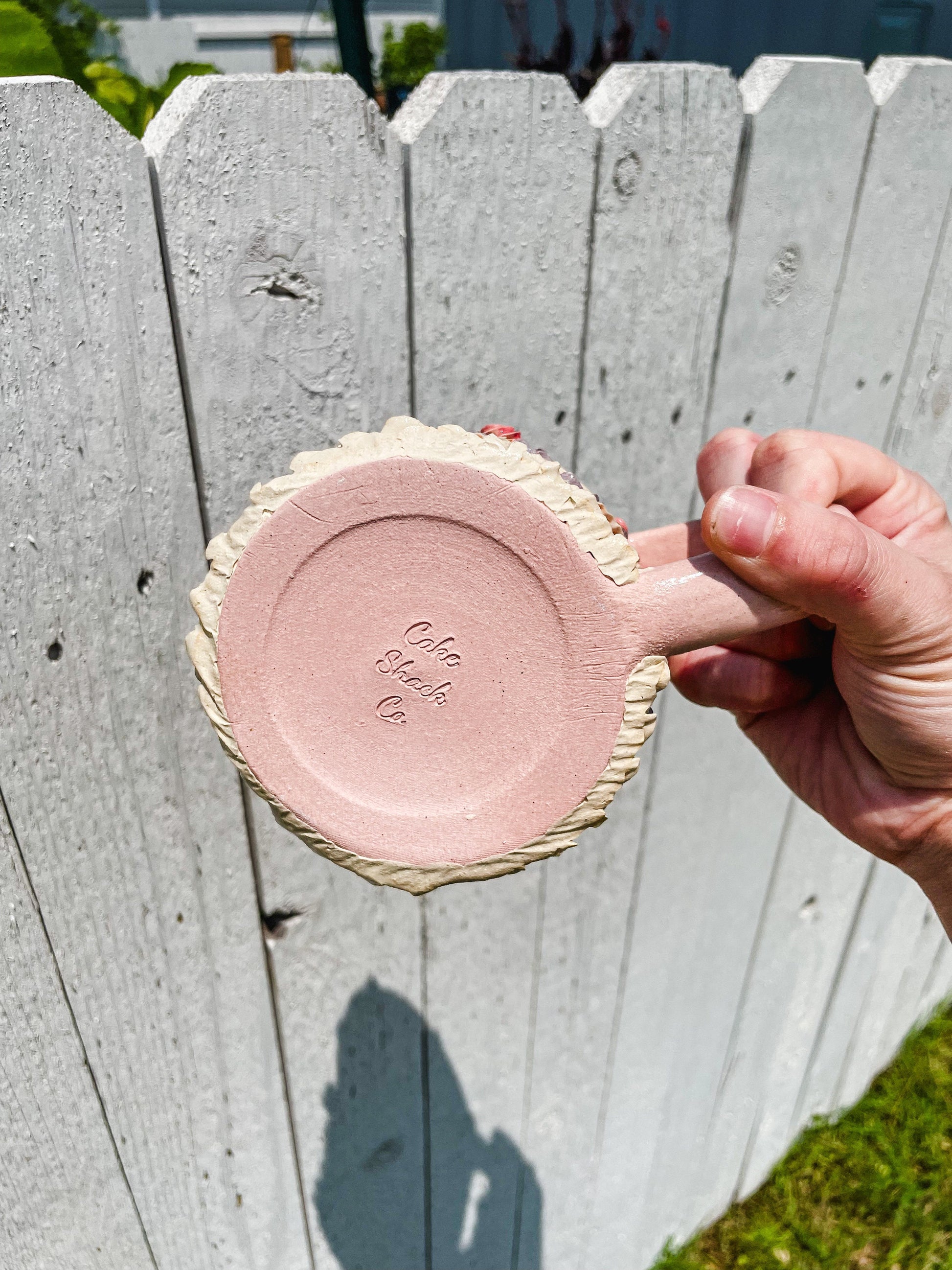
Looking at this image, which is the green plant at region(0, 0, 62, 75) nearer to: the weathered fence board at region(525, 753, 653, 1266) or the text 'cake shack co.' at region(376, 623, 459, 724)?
the text 'cake shack co.' at region(376, 623, 459, 724)

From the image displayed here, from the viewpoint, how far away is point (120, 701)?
86cm

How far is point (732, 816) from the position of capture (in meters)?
1.37

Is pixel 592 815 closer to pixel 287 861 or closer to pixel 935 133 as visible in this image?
pixel 287 861

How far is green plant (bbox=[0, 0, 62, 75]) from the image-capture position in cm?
73

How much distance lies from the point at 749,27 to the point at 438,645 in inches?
145

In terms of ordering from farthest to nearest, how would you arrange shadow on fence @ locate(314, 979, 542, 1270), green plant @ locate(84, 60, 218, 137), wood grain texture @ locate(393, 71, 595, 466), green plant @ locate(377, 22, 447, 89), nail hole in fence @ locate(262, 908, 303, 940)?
1. green plant @ locate(377, 22, 447, 89)
2. shadow on fence @ locate(314, 979, 542, 1270)
3. nail hole in fence @ locate(262, 908, 303, 940)
4. green plant @ locate(84, 60, 218, 137)
5. wood grain texture @ locate(393, 71, 595, 466)

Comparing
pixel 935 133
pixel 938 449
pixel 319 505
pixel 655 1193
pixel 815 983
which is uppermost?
pixel 935 133

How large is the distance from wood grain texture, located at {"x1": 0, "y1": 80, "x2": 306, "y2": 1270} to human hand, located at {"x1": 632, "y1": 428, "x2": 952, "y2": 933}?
1.64 feet

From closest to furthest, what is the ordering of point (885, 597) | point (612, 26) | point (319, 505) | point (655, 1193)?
point (319, 505)
point (885, 597)
point (655, 1193)
point (612, 26)

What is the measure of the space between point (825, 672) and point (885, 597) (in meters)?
0.37

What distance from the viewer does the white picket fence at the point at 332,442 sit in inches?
28.9

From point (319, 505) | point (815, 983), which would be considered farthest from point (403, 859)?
point (815, 983)

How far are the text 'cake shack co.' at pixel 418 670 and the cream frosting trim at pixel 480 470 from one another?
0.13 metres

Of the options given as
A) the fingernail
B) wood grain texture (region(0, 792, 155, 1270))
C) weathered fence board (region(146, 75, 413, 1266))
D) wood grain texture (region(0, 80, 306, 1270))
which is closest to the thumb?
the fingernail
